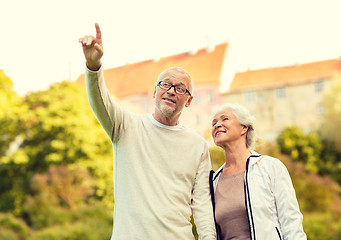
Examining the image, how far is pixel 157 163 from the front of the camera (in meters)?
2.74

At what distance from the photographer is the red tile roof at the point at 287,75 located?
121ft

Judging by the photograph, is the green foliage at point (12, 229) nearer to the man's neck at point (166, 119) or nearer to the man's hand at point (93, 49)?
the man's neck at point (166, 119)

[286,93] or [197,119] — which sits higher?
[286,93]

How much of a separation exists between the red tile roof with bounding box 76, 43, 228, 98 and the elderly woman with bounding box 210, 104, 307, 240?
36.2 meters

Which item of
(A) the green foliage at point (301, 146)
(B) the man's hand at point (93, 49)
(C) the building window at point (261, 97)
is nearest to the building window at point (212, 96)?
(C) the building window at point (261, 97)

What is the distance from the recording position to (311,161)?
24.7m

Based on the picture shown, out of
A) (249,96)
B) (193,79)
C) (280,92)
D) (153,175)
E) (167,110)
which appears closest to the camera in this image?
(153,175)

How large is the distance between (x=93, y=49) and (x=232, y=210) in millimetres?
1356

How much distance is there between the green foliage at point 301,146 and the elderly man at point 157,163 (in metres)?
22.8

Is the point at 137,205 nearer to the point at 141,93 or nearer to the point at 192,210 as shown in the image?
the point at 192,210

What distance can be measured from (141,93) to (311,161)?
21.1m

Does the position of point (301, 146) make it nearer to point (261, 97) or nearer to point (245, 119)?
point (261, 97)

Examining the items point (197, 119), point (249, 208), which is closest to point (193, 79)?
point (197, 119)

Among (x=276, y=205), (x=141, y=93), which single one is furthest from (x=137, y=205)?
(x=141, y=93)
